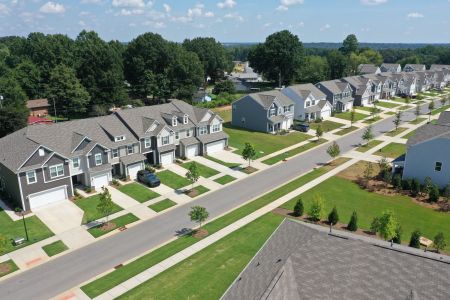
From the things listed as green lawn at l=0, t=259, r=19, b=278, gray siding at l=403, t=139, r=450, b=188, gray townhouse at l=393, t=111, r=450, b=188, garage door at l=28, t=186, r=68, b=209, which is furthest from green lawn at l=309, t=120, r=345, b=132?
green lawn at l=0, t=259, r=19, b=278

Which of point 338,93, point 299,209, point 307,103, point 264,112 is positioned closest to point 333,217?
point 299,209

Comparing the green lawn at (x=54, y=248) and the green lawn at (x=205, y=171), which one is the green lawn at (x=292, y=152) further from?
the green lawn at (x=54, y=248)

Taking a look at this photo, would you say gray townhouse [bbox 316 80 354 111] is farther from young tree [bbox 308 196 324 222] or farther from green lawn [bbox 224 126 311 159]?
young tree [bbox 308 196 324 222]

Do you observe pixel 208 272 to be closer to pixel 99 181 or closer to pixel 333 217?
pixel 333 217

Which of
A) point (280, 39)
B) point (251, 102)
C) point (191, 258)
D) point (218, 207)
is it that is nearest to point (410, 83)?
point (280, 39)

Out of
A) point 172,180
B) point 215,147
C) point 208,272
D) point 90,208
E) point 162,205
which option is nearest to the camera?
point 208,272
